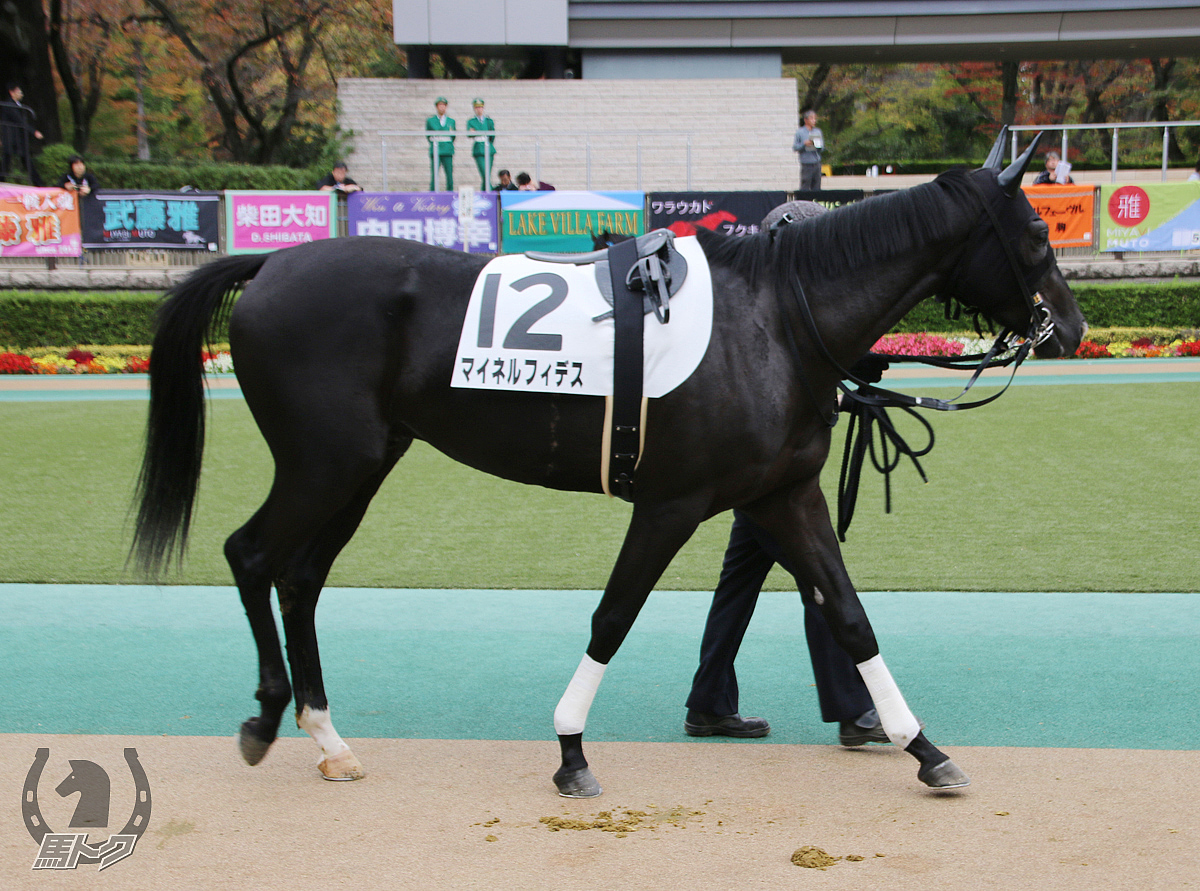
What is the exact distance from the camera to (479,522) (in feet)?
22.0

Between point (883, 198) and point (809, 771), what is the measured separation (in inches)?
68.6

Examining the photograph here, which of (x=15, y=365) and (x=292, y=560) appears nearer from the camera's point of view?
(x=292, y=560)

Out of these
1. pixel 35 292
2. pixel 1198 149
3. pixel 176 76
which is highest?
pixel 176 76

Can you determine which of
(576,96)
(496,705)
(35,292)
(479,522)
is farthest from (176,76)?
(496,705)

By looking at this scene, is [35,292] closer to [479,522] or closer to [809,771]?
[479,522]

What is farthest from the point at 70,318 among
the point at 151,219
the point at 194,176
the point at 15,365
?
the point at 194,176

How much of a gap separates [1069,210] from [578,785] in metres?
15.3

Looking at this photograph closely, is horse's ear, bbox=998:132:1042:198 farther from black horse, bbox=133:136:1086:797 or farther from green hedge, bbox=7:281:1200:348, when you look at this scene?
green hedge, bbox=7:281:1200:348

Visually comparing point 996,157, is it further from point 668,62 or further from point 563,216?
point 668,62

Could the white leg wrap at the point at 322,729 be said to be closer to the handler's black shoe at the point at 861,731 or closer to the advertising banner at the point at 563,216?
the handler's black shoe at the point at 861,731

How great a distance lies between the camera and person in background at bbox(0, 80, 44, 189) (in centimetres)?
1823

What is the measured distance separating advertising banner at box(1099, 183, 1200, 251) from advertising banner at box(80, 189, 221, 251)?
518 inches

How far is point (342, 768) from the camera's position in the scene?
3213 mm

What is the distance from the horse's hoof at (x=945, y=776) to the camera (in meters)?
3.10
